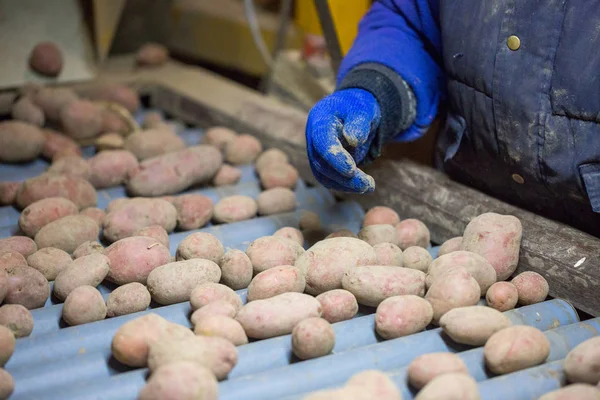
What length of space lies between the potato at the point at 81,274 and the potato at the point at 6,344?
0.17 meters

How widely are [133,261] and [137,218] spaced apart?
212mm

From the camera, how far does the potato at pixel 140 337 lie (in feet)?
3.52

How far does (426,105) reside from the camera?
162 centimetres

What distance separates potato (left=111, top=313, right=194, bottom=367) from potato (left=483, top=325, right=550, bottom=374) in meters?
0.44

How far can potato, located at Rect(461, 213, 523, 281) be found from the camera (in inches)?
52.9

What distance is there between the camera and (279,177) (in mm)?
1780

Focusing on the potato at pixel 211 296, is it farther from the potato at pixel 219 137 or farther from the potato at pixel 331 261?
the potato at pixel 219 137

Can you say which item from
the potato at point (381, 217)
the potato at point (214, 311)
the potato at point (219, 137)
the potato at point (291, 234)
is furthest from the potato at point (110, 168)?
the potato at point (214, 311)

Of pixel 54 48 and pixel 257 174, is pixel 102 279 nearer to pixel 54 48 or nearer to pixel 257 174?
pixel 257 174

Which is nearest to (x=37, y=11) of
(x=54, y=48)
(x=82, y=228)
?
(x=54, y=48)

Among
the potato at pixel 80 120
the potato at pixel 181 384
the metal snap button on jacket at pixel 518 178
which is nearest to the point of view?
the potato at pixel 181 384

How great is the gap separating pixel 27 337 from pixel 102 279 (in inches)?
6.9

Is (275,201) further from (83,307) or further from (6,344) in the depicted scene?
(6,344)

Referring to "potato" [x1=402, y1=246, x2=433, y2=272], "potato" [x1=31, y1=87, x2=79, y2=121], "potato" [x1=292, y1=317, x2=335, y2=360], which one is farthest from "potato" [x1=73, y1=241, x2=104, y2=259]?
"potato" [x1=31, y1=87, x2=79, y2=121]
